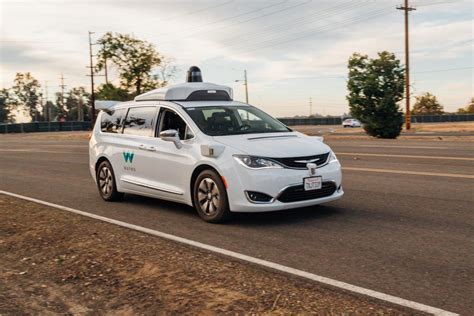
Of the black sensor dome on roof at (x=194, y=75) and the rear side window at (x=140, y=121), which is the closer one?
the rear side window at (x=140, y=121)

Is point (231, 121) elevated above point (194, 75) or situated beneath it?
situated beneath

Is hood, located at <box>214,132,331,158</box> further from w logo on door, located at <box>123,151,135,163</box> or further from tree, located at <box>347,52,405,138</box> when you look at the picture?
tree, located at <box>347,52,405,138</box>

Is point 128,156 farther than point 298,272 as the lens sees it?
Yes

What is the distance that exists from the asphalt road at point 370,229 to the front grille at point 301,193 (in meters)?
0.34

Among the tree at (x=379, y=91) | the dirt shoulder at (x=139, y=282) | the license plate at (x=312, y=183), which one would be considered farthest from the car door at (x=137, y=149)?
the tree at (x=379, y=91)

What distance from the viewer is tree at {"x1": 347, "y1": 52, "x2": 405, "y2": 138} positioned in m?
28.3

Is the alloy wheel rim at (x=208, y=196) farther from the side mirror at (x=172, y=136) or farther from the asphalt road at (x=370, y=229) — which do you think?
the side mirror at (x=172, y=136)

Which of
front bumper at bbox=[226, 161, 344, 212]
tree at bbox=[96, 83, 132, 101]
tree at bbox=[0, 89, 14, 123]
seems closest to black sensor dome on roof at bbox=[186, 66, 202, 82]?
front bumper at bbox=[226, 161, 344, 212]

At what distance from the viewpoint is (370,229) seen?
5.97 metres

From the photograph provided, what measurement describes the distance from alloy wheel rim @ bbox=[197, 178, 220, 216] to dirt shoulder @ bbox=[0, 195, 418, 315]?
0.95m

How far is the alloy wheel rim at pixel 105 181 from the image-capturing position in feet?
28.2

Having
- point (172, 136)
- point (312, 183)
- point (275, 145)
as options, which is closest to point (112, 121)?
point (172, 136)

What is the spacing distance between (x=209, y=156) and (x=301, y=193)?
1.26 meters

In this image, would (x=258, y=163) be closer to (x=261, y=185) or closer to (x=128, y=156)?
(x=261, y=185)
